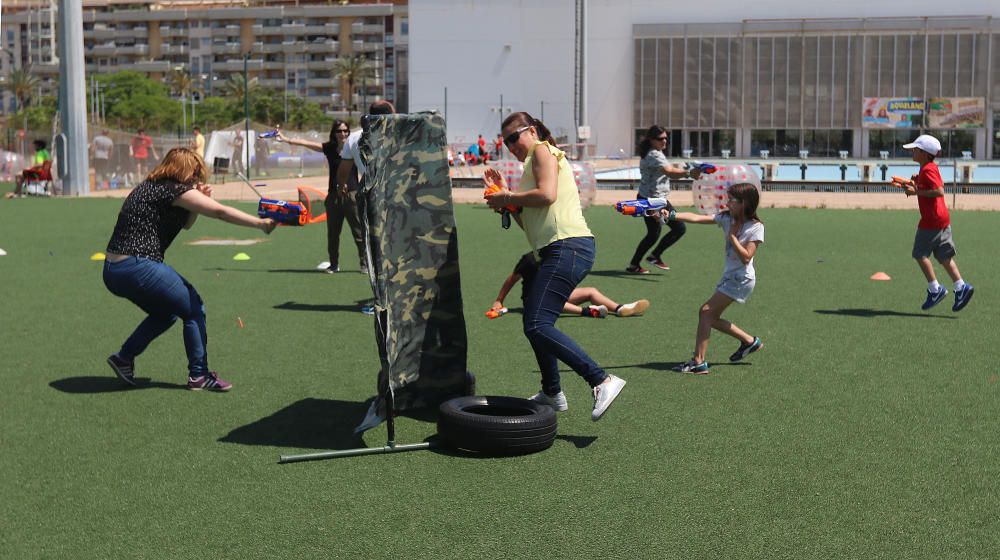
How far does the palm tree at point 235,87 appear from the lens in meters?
135

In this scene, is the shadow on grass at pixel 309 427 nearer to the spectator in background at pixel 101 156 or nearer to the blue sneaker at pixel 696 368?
the blue sneaker at pixel 696 368

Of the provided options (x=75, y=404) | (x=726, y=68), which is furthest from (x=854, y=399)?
(x=726, y=68)

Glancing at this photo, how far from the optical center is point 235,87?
137m

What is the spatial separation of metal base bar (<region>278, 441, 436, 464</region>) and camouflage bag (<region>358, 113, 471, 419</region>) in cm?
21

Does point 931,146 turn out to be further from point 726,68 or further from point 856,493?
point 726,68

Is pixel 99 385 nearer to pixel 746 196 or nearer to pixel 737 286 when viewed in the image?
pixel 737 286

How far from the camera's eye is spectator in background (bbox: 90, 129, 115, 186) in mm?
36062

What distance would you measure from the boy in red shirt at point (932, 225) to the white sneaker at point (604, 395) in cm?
535

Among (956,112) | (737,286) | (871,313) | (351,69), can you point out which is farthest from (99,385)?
(351,69)

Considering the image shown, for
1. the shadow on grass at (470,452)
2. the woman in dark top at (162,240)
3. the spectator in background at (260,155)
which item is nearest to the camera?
the shadow on grass at (470,452)

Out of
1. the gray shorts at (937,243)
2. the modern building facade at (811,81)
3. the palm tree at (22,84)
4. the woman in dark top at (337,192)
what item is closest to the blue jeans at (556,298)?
the gray shorts at (937,243)

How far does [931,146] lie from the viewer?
10.6m

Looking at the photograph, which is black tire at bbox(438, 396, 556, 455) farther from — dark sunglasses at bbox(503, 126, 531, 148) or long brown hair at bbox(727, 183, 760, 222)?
long brown hair at bbox(727, 183, 760, 222)

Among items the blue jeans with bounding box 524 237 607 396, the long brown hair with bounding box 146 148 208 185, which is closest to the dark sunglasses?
the blue jeans with bounding box 524 237 607 396
